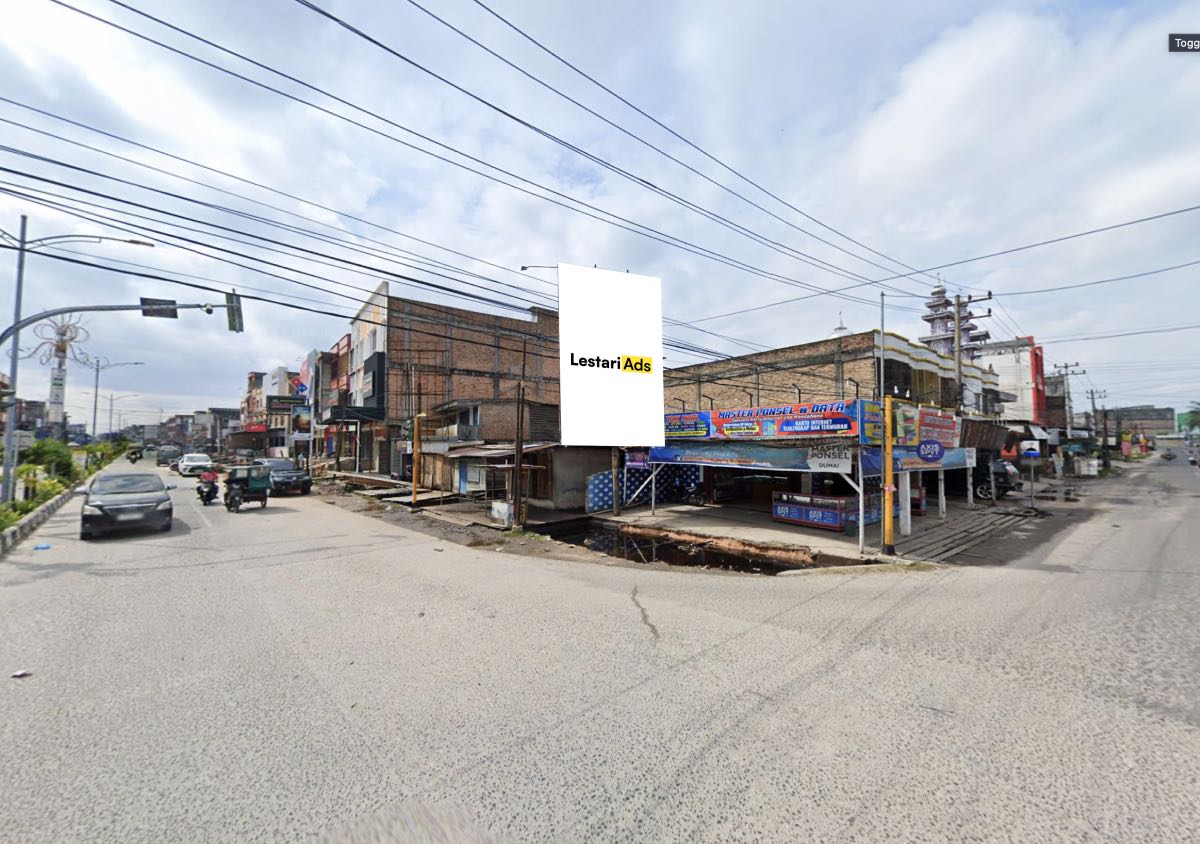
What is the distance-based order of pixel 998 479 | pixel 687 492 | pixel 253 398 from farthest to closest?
pixel 253 398, pixel 998 479, pixel 687 492

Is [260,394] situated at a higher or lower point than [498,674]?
higher

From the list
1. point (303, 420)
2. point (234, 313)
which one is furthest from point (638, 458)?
point (303, 420)

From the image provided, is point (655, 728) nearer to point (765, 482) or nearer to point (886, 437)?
point (886, 437)

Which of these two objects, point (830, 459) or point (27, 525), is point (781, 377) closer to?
point (830, 459)

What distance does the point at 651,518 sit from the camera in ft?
55.1

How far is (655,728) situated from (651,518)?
13439 millimetres

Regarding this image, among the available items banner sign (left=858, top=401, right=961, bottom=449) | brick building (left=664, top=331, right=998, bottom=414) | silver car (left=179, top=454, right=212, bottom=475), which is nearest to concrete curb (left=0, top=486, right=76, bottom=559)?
silver car (left=179, top=454, right=212, bottom=475)

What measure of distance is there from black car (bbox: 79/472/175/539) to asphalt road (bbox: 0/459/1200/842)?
10.4 ft

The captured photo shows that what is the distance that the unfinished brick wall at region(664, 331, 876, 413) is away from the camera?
23062 mm

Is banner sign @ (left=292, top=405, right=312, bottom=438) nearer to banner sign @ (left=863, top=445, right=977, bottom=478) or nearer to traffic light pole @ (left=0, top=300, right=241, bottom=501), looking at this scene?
traffic light pole @ (left=0, top=300, right=241, bottom=501)

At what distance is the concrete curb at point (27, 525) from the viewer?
9236mm

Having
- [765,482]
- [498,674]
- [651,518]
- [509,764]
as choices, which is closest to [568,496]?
[651,518]

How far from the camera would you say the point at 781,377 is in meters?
26.3

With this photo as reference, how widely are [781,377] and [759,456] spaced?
1435 cm
